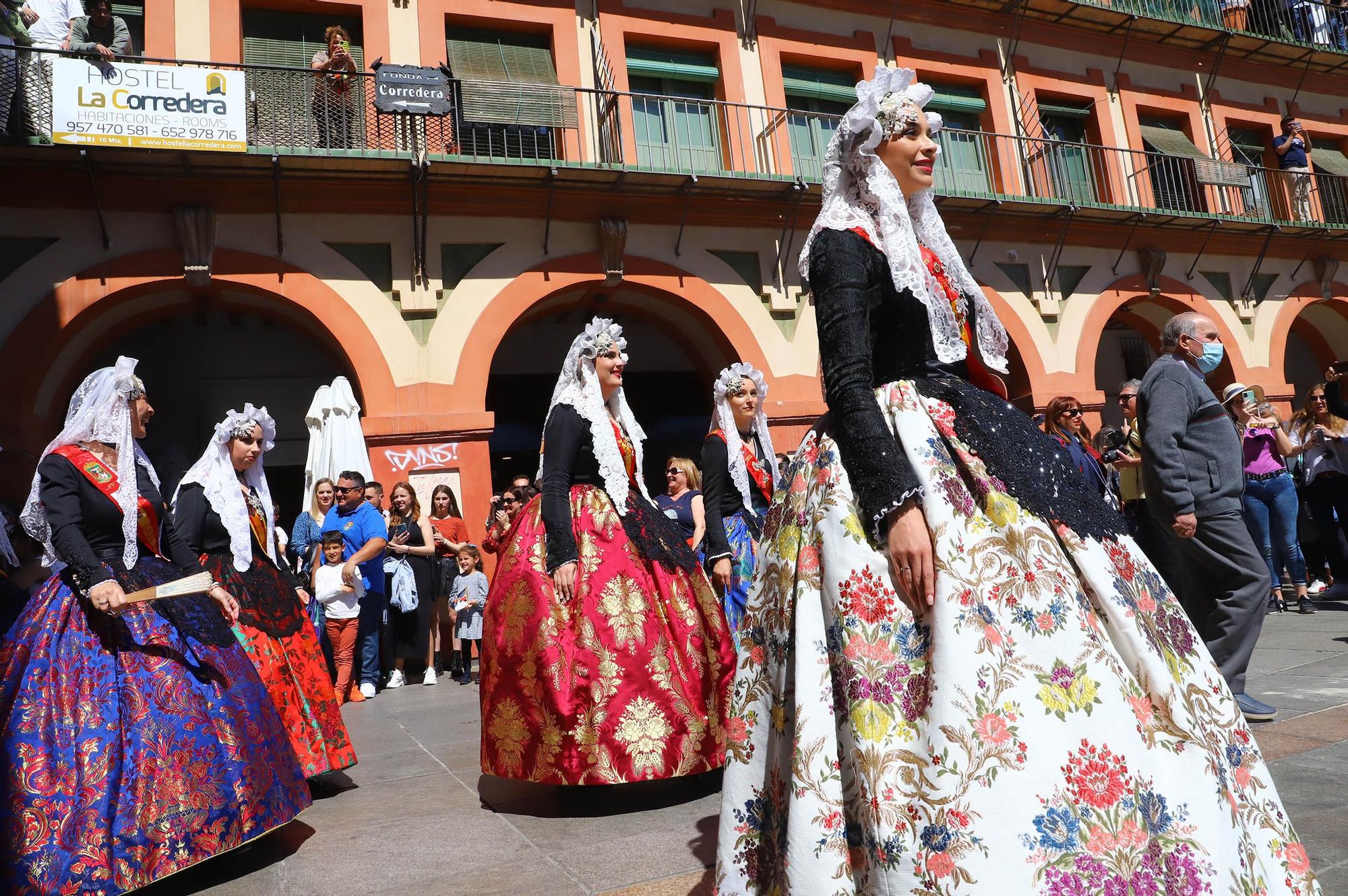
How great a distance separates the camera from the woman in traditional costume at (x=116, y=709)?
293 centimetres

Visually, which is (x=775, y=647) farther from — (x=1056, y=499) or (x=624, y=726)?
(x=624, y=726)

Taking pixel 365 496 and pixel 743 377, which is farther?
pixel 365 496

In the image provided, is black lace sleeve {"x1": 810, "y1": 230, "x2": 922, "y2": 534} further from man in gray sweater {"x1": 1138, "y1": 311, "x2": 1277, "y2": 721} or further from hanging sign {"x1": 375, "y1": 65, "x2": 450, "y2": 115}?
hanging sign {"x1": 375, "y1": 65, "x2": 450, "y2": 115}

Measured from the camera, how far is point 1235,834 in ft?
5.93

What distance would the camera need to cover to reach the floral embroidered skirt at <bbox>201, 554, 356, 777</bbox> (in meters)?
4.33

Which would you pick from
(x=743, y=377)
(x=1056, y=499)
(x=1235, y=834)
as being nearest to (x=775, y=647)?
(x=1056, y=499)

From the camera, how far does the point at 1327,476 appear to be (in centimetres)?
867

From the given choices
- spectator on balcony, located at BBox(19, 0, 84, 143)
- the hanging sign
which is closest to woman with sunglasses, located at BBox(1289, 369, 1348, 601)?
the hanging sign

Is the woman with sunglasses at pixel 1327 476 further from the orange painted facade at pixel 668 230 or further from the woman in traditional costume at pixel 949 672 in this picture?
the woman in traditional costume at pixel 949 672

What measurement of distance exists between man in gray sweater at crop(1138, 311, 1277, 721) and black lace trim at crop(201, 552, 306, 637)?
13.1 feet

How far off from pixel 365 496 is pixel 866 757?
22.7 ft

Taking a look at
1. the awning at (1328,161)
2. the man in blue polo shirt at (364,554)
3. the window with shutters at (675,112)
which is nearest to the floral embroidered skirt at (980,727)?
the man in blue polo shirt at (364,554)

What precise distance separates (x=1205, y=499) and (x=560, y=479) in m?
2.73

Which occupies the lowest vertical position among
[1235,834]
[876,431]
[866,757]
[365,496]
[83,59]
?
[1235,834]
